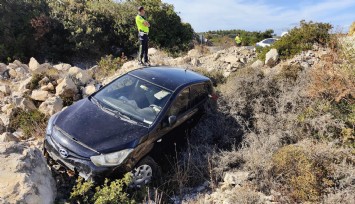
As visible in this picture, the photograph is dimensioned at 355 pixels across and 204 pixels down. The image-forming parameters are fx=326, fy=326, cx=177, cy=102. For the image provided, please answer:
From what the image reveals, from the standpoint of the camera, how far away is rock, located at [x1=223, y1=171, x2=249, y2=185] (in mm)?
5223

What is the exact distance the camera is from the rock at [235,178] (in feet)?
17.1

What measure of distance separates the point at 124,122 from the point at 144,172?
85 cm

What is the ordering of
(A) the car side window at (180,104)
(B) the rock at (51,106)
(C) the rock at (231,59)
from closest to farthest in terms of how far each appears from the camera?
1. (A) the car side window at (180,104)
2. (B) the rock at (51,106)
3. (C) the rock at (231,59)

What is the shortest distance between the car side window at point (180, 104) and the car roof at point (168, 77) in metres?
0.16

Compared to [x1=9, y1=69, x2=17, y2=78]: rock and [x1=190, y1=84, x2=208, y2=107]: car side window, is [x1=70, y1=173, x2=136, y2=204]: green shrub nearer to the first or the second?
Answer: [x1=190, y1=84, x2=208, y2=107]: car side window

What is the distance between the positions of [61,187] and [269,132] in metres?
3.91

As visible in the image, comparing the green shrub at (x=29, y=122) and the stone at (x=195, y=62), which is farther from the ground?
the stone at (x=195, y=62)

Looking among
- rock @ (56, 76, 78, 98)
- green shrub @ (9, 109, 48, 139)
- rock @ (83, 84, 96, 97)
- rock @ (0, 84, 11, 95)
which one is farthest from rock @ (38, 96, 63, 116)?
rock @ (0, 84, 11, 95)

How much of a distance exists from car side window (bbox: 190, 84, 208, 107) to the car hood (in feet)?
5.07

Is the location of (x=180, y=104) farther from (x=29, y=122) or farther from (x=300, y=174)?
(x=29, y=122)

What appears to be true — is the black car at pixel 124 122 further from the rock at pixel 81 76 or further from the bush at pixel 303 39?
the bush at pixel 303 39

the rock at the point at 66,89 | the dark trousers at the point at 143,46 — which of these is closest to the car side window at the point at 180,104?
the rock at the point at 66,89

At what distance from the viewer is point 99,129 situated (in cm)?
502

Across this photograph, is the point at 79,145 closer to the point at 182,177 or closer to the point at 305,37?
the point at 182,177
